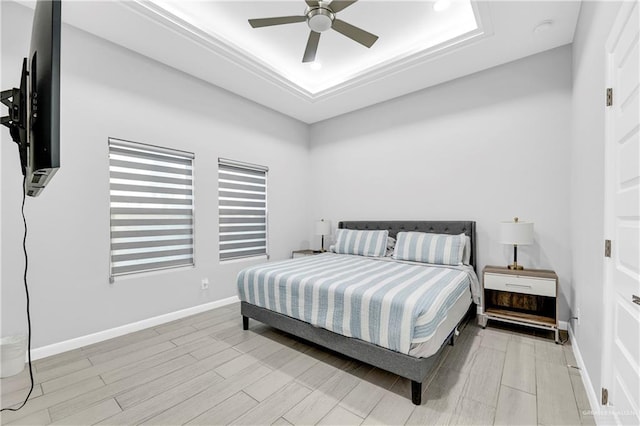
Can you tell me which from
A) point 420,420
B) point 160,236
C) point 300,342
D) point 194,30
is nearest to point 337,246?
point 300,342

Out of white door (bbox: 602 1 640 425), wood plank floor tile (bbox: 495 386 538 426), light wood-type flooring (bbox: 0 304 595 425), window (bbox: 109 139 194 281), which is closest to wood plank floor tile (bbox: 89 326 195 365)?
light wood-type flooring (bbox: 0 304 595 425)

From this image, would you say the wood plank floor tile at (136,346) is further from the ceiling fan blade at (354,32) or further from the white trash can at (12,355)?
the ceiling fan blade at (354,32)

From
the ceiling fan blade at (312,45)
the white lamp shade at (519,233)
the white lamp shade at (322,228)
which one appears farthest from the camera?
the white lamp shade at (322,228)

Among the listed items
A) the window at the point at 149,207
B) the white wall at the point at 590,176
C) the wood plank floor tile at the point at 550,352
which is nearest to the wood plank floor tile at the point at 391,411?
the white wall at the point at 590,176

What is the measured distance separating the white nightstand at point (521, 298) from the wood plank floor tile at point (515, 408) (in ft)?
3.66

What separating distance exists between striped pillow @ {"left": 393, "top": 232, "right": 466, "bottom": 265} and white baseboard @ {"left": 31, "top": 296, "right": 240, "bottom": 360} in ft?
8.27

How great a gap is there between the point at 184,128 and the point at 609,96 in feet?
12.4

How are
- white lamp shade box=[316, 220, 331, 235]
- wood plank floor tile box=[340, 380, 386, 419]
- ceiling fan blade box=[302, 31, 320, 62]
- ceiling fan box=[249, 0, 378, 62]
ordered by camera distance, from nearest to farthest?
1. wood plank floor tile box=[340, 380, 386, 419]
2. ceiling fan box=[249, 0, 378, 62]
3. ceiling fan blade box=[302, 31, 320, 62]
4. white lamp shade box=[316, 220, 331, 235]

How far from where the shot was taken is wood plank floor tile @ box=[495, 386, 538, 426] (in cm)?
166

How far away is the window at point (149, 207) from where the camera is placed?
2947 mm

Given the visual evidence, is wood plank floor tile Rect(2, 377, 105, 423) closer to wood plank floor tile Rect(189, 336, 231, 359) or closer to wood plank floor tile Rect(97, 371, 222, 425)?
wood plank floor tile Rect(97, 371, 222, 425)

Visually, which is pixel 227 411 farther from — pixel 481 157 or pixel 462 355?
pixel 481 157

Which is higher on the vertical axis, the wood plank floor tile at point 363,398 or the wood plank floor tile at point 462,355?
the wood plank floor tile at point 462,355

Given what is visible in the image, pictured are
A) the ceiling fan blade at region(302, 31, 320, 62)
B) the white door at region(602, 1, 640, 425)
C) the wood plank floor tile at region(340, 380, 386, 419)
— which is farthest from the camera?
the ceiling fan blade at region(302, 31, 320, 62)
